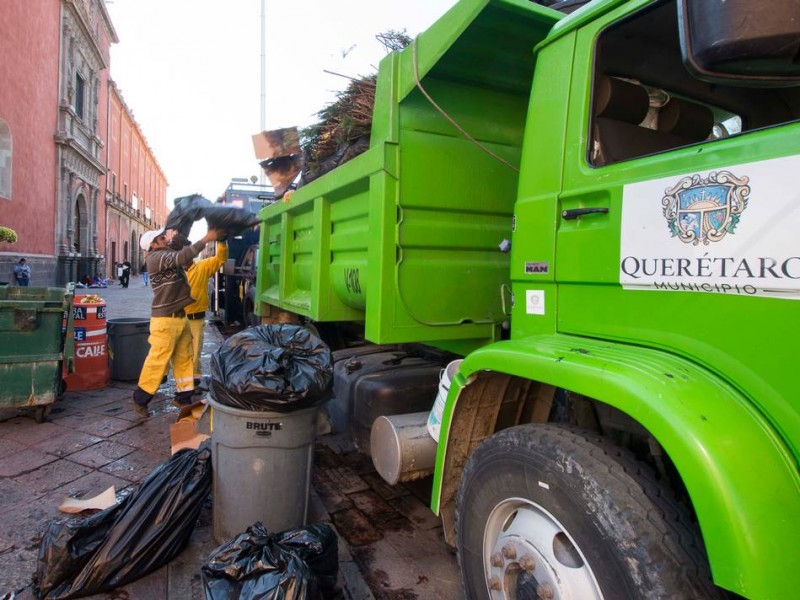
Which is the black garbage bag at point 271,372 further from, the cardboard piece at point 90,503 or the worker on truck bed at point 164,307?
the worker on truck bed at point 164,307

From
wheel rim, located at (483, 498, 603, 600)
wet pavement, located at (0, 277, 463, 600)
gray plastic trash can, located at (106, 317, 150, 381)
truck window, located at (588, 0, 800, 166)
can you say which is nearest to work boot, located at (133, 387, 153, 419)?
wet pavement, located at (0, 277, 463, 600)

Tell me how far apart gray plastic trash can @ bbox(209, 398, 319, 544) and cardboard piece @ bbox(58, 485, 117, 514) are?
0.79 meters

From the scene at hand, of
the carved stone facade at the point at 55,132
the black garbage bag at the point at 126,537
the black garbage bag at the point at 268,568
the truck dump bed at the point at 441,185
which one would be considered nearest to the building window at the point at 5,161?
the carved stone facade at the point at 55,132

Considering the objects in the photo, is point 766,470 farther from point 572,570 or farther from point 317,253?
point 317,253

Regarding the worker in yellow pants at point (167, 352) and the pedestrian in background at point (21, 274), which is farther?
the pedestrian in background at point (21, 274)

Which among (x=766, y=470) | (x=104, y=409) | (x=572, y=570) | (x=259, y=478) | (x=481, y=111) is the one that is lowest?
(x=104, y=409)

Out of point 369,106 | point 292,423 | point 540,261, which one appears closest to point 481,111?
point 369,106

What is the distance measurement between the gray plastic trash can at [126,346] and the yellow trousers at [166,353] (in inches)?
45.5

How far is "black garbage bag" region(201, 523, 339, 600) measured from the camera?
1.70 m

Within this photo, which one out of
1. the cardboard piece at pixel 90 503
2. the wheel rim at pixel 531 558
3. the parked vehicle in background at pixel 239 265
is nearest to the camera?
the wheel rim at pixel 531 558

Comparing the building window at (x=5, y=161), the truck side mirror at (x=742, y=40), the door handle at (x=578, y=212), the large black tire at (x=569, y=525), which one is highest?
the building window at (x=5, y=161)

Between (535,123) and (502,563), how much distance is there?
1.48m

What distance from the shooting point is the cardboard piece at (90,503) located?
2809 millimetres

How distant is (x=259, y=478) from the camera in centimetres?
240
